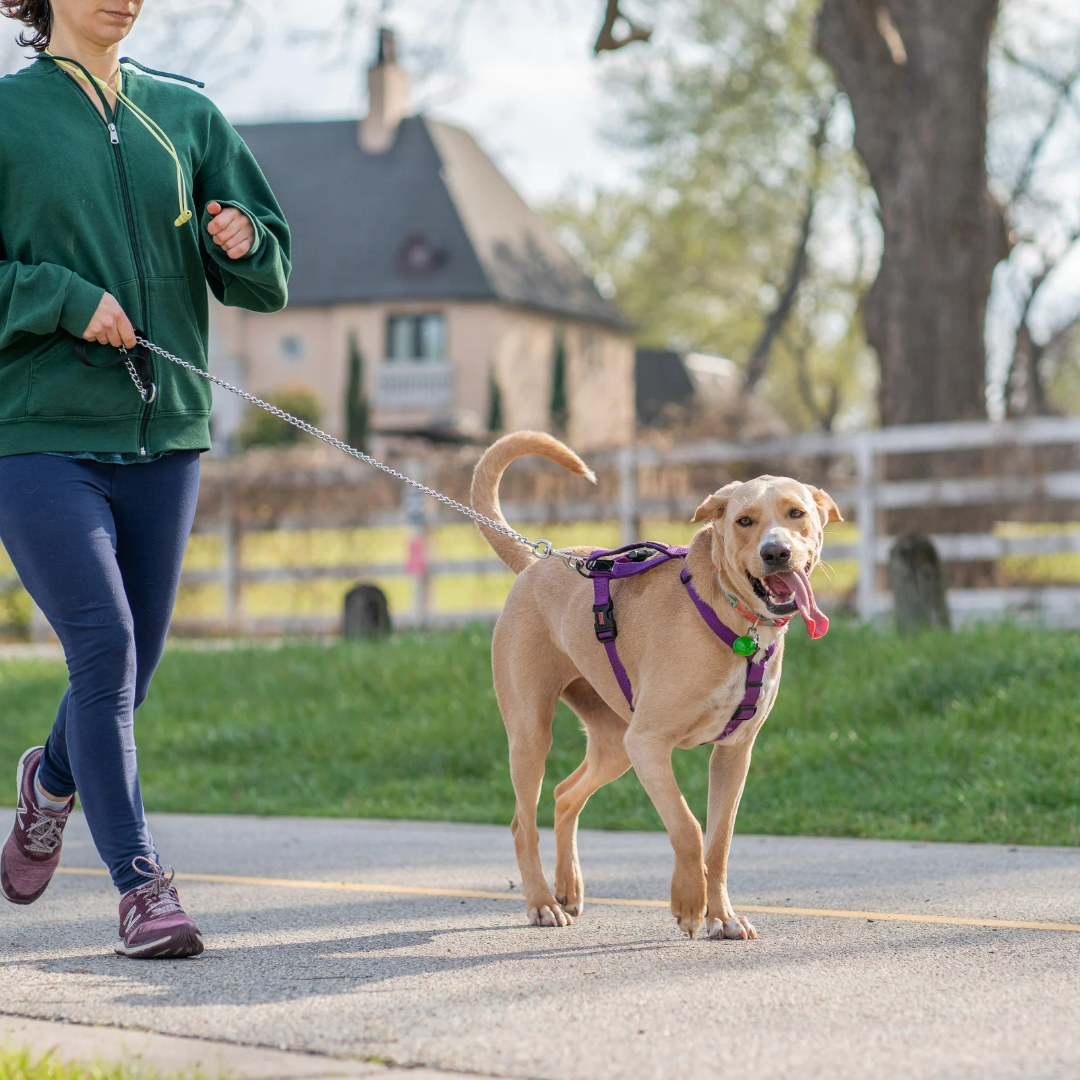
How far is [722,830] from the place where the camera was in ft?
15.5

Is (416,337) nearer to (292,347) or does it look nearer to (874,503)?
(292,347)

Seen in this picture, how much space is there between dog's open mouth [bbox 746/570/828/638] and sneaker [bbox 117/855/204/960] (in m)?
1.90

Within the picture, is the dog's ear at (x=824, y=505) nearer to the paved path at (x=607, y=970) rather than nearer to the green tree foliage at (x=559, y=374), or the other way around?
the paved path at (x=607, y=970)

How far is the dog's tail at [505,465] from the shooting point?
5430 millimetres

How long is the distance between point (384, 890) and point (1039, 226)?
3671 cm

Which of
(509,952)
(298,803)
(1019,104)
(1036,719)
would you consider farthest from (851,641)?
(1019,104)

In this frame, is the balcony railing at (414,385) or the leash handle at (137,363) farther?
the balcony railing at (414,385)

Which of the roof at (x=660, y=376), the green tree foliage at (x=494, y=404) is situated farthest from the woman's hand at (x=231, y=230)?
the roof at (x=660, y=376)

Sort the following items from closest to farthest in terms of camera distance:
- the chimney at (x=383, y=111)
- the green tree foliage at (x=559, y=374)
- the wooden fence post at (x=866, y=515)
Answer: the wooden fence post at (x=866, y=515), the chimney at (x=383, y=111), the green tree foliage at (x=559, y=374)

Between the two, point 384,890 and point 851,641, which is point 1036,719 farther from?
point 384,890

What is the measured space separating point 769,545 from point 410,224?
45.5 meters

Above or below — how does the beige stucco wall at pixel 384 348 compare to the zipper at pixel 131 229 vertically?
above

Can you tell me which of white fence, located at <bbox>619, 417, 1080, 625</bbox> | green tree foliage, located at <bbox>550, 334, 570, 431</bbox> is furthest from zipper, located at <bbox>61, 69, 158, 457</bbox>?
green tree foliage, located at <bbox>550, 334, 570, 431</bbox>

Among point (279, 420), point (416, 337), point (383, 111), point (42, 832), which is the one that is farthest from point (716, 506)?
point (383, 111)
